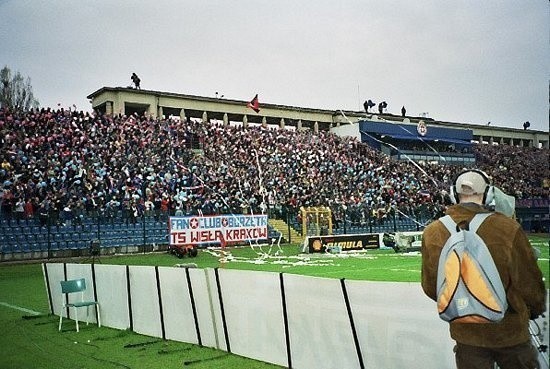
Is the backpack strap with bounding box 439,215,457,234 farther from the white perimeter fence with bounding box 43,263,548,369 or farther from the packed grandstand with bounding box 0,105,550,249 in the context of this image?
the packed grandstand with bounding box 0,105,550,249

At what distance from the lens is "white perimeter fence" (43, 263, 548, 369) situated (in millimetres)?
5234

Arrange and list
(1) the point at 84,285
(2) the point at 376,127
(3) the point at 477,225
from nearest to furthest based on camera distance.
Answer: (3) the point at 477,225
(1) the point at 84,285
(2) the point at 376,127

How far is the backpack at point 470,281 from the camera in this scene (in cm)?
281

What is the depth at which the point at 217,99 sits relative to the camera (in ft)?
130

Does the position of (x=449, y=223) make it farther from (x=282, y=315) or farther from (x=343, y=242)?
(x=343, y=242)

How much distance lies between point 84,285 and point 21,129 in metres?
13.5

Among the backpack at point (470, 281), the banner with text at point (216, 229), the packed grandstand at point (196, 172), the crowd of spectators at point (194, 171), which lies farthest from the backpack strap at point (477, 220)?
the banner with text at point (216, 229)

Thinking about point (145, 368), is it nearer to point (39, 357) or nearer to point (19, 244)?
point (39, 357)

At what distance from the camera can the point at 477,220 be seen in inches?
117

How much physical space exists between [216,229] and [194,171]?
4.56m

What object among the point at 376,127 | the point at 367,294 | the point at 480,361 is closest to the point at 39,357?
the point at 367,294

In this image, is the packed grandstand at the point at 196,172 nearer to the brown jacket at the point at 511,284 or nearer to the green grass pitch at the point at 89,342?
the green grass pitch at the point at 89,342

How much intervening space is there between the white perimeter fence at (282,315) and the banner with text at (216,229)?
12514 mm

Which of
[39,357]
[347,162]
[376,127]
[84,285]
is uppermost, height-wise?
[376,127]
